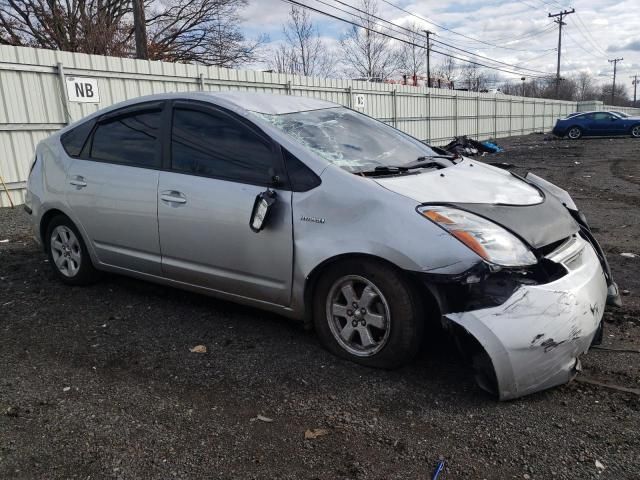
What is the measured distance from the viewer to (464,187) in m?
3.18

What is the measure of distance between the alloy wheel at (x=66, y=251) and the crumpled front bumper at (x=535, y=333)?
3396 millimetres

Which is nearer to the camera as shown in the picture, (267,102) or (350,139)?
(350,139)

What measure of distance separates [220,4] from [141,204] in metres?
28.4

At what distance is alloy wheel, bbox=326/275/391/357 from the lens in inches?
117

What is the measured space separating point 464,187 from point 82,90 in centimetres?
Result: 903

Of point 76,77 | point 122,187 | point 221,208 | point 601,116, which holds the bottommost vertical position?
point 601,116

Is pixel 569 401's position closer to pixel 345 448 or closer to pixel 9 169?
pixel 345 448

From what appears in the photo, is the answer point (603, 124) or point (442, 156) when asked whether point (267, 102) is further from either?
point (603, 124)

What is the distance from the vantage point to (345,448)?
2.38m

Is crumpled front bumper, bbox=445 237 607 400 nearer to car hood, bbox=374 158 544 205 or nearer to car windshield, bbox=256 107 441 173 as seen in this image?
car hood, bbox=374 158 544 205

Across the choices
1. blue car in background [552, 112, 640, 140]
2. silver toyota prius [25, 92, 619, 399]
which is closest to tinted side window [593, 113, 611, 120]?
blue car in background [552, 112, 640, 140]

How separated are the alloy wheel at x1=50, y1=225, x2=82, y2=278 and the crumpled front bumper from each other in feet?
11.1

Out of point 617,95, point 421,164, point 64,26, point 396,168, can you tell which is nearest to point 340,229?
point 396,168

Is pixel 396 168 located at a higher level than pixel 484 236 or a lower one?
higher
